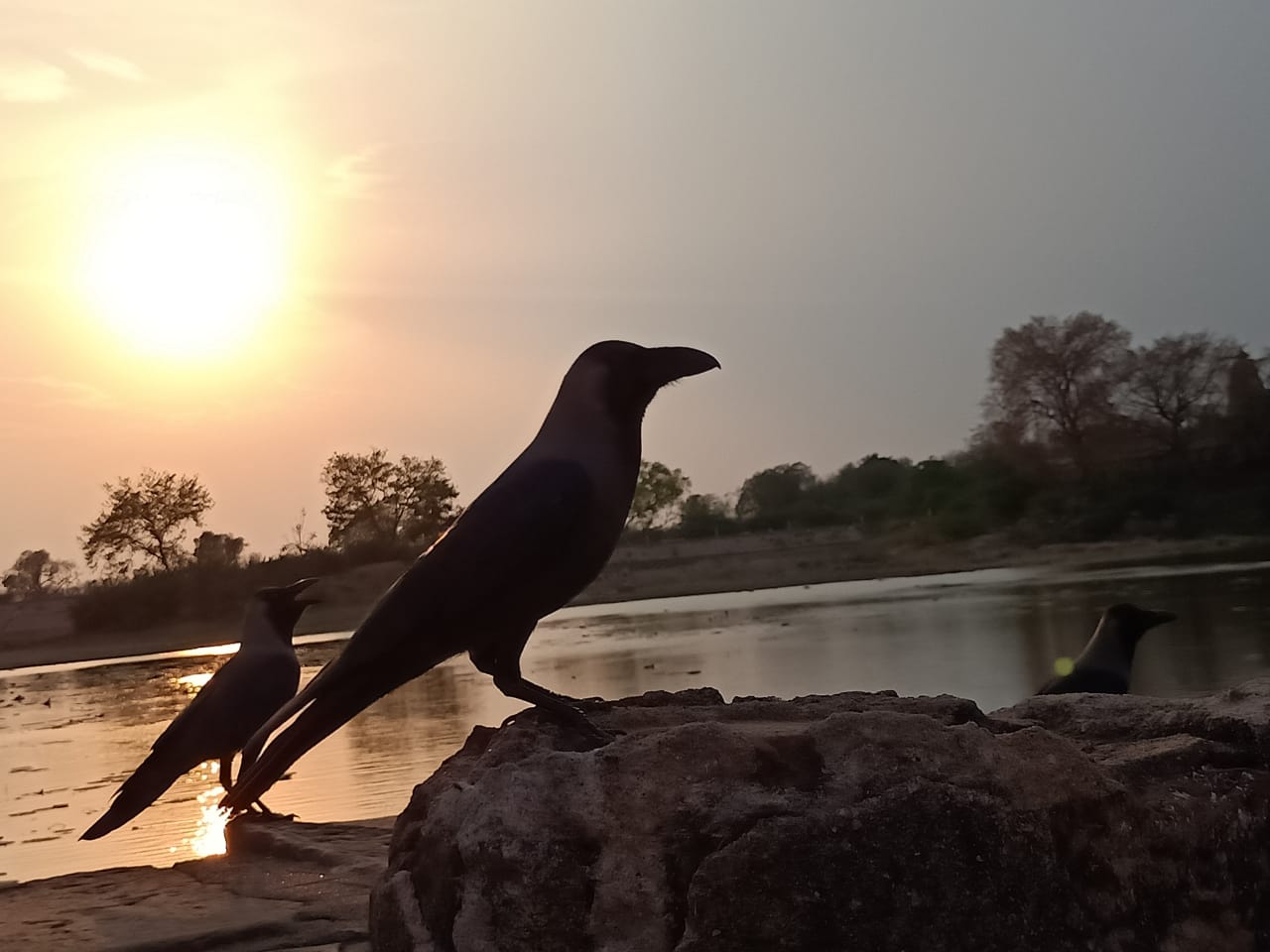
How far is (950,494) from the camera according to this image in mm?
37438

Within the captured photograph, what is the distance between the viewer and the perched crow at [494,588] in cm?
323

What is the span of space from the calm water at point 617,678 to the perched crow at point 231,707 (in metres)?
0.45

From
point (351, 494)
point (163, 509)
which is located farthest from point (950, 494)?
point (163, 509)

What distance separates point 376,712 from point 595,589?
24.6m

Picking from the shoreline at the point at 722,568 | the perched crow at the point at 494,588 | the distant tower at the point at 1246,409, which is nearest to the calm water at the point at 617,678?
the perched crow at the point at 494,588

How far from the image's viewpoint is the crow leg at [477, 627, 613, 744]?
3.15 metres

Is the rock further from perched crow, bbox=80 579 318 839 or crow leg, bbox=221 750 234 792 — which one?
crow leg, bbox=221 750 234 792

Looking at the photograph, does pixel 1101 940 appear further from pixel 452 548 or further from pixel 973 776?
pixel 452 548

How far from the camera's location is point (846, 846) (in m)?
2.47

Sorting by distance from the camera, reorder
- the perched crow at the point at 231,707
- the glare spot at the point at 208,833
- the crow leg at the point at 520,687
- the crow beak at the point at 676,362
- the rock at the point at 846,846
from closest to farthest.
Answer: the rock at the point at 846,846
the crow leg at the point at 520,687
the crow beak at the point at 676,362
the perched crow at the point at 231,707
the glare spot at the point at 208,833

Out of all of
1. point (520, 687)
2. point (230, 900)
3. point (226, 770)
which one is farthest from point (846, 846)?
point (226, 770)

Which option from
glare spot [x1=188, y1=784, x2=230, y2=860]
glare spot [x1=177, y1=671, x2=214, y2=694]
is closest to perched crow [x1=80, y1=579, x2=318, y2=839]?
glare spot [x1=188, y1=784, x2=230, y2=860]

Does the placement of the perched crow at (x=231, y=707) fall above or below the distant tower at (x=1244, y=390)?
below

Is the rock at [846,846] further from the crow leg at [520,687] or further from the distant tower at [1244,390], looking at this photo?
the distant tower at [1244,390]
